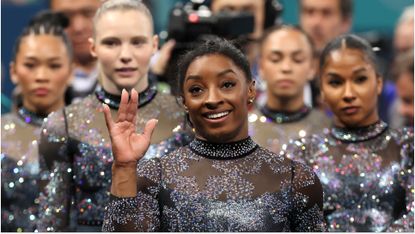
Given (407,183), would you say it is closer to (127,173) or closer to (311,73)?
(311,73)

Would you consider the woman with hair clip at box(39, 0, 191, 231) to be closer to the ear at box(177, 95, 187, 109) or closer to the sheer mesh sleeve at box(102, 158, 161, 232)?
the ear at box(177, 95, 187, 109)

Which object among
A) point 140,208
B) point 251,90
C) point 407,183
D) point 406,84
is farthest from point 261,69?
point 140,208

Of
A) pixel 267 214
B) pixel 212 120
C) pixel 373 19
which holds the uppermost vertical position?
pixel 212 120

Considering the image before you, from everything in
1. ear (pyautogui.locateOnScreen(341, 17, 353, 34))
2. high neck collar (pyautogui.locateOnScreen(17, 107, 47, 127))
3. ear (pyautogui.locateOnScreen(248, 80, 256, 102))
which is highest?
ear (pyautogui.locateOnScreen(248, 80, 256, 102))

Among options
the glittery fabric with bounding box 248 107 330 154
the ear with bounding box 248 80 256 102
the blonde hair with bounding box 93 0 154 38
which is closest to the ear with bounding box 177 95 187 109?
the ear with bounding box 248 80 256 102

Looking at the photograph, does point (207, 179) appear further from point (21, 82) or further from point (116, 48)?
A: point (21, 82)

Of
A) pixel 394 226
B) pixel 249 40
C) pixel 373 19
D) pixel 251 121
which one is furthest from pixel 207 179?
pixel 373 19

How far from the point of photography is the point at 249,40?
13.6ft

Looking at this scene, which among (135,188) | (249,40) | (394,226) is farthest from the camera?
(249,40)

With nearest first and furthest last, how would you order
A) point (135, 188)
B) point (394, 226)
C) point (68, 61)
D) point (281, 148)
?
point (135, 188) → point (394, 226) → point (281, 148) → point (68, 61)

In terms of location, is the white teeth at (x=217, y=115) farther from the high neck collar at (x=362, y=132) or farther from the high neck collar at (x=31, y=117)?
the high neck collar at (x=31, y=117)

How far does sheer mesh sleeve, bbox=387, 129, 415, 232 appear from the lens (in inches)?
122

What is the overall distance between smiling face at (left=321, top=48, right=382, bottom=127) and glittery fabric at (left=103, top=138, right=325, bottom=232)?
561mm

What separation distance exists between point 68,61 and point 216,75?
1.15 meters
